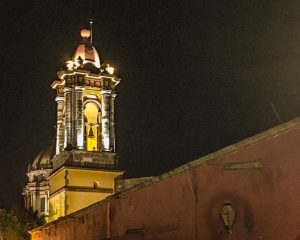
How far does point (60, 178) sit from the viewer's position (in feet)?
89.7

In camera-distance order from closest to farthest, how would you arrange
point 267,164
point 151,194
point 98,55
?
1. point 267,164
2. point 151,194
3. point 98,55

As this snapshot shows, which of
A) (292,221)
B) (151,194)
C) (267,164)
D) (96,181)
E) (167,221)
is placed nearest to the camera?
(292,221)

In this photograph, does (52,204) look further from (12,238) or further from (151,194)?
(151,194)

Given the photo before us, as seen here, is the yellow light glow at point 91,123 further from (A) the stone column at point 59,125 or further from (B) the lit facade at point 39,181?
(B) the lit facade at point 39,181

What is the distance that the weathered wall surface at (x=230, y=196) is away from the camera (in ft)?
29.0

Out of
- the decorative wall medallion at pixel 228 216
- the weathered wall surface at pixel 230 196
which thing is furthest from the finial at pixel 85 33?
the decorative wall medallion at pixel 228 216

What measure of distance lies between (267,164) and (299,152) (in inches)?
25.7

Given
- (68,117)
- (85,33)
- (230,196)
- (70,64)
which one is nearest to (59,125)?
(68,117)

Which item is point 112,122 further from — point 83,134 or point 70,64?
point 70,64

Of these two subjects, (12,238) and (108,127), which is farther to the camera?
(12,238)

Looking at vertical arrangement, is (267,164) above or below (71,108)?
below

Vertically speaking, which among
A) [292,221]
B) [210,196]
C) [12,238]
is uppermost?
[12,238]

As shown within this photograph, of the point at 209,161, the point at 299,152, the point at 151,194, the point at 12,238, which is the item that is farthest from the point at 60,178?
the point at 299,152

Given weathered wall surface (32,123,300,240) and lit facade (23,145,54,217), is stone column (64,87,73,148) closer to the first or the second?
weathered wall surface (32,123,300,240)
